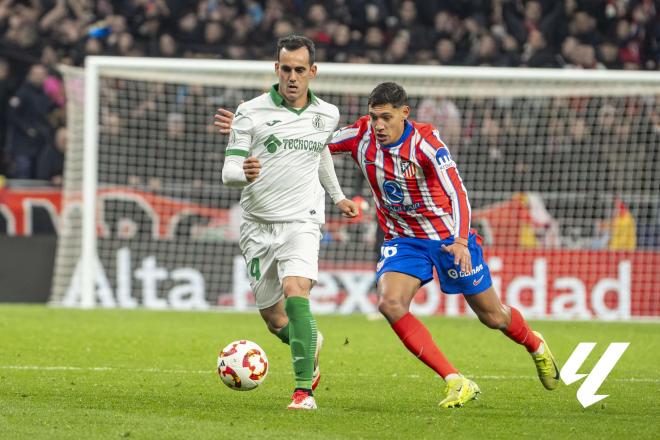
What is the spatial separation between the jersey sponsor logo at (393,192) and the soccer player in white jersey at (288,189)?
24 centimetres

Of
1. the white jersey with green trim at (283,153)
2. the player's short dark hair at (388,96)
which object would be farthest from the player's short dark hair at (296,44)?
the player's short dark hair at (388,96)

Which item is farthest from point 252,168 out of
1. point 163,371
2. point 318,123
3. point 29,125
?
point 29,125

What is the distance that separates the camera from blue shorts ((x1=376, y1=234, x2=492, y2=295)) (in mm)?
7695

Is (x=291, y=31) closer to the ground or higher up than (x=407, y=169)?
higher up

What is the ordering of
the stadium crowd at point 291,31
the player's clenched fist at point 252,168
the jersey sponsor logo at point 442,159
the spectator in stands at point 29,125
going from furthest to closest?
the stadium crowd at point 291,31 → the spectator in stands at point 29,125 → the jersey sponsor logo at point 442,159 → the player's clenched fist at point 252,168

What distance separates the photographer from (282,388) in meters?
8.31

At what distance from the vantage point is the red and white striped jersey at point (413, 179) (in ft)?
25.0

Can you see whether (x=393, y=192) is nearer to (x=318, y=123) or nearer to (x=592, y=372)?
(x=318, y=123)

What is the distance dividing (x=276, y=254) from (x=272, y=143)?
676mm

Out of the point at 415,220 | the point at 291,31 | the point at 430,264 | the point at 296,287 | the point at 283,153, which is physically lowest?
the point at 296,287

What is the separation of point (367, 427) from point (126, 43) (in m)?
13.5

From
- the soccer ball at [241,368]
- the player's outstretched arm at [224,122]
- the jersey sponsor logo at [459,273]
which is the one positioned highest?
the player's outstretched arm at [224,122]

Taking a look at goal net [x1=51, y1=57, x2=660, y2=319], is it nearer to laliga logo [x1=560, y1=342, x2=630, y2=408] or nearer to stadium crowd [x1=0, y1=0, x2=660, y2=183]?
stadium crowd [x1=0, y1=0, x2=660, y2=183]

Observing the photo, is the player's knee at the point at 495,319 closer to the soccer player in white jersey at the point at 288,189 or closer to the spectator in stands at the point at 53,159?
the soccer player in white jersey at the point at 288,189
